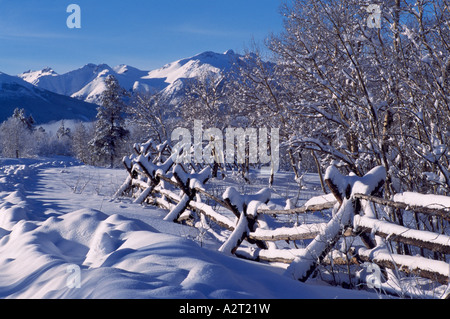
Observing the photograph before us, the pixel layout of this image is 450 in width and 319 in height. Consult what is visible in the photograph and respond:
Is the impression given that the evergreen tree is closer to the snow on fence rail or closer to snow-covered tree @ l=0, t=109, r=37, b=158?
snow-covered tree @ l=0, t=109, r=37, b=158

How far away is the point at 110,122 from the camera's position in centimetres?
3725

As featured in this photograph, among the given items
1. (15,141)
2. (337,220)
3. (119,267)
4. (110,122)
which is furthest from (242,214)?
(15,141)

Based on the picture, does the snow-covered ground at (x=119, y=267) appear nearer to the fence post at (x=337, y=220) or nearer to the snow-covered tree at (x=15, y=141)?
the fence post at (x=337, y=220)

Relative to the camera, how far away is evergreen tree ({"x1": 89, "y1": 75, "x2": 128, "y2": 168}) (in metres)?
36.8

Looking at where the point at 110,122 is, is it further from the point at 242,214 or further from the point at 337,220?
the point at 337,220

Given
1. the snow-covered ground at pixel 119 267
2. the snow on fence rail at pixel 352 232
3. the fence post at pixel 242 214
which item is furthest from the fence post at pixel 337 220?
the fence post at pixel 242 214

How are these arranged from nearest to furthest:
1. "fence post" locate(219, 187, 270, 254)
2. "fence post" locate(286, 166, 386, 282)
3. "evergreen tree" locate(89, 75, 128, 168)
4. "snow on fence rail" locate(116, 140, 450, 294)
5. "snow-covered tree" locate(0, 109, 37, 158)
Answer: "snow on fence rail" locate(116, 140, 450, 294) → "fence post" locate(286, 166, 386, 282) → "fence post" locate(219, 187, 270, 254) → "evergreen tree" locate(89, 75, 128, 168) → "snow-covered tree" locate(0, 109, 37, 158)

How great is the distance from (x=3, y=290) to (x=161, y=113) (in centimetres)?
2310

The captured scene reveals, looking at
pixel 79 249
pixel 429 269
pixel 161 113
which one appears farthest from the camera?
pixel 161 113

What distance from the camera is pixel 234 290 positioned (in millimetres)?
2168

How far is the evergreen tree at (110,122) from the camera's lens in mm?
36750

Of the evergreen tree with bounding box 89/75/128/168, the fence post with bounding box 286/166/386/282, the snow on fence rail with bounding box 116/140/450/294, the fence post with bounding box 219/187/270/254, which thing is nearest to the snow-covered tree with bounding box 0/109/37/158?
the evergreen tree with bounding box 89/75/128/168

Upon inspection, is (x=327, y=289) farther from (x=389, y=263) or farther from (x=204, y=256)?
(x=204, y=256)
